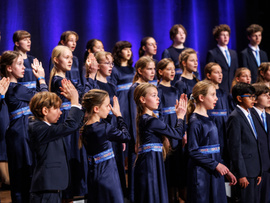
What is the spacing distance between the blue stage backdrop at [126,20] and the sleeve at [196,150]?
8.44 feet

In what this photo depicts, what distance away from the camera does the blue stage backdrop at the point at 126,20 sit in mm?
5250

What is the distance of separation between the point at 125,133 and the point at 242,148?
3.84 ft

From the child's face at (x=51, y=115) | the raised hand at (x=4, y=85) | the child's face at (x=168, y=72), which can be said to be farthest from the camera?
the child's face at (x=168, y=72)

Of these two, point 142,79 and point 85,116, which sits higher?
point 142,79

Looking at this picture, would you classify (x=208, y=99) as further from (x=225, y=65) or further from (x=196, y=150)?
(x=225, y=65)

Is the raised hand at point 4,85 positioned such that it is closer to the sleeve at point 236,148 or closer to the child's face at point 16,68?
the child's face at point 16,68

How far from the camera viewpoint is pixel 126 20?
6121 millimetres

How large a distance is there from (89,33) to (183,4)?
170 cm

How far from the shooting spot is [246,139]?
3.75m

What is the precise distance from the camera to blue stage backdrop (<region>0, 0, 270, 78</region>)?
525cm

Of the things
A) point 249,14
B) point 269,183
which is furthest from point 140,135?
point 249,14

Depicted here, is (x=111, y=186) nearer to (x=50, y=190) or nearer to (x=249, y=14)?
(x=50, y=190)

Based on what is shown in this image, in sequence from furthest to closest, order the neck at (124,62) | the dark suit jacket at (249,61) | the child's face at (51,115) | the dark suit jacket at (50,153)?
the dark suit jacket at (249,61), the neck at (124,62), the child's face at (51,115), the dark suit jacket at (50,153)

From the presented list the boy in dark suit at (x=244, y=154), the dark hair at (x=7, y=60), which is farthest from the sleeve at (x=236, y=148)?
the dark hair at (x=7, y=60)
